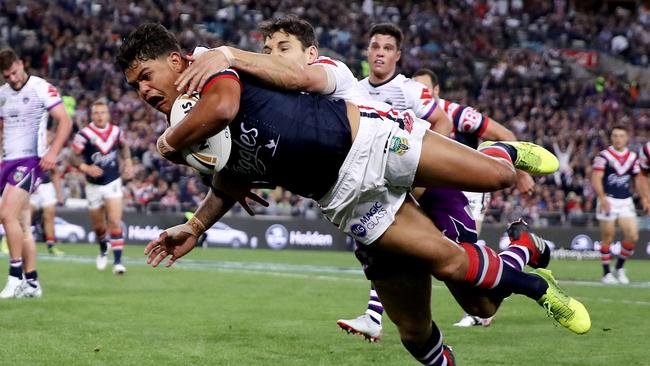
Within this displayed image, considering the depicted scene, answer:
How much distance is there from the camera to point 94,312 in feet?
34.7

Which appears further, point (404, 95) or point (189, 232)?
point (404, 95)

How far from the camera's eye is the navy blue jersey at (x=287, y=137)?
17.7 ft

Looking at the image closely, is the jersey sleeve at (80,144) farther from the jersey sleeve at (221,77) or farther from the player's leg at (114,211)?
the jersey sleeve at (221,77)

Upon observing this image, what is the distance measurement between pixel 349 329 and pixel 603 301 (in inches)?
231

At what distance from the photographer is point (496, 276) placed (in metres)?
6.09

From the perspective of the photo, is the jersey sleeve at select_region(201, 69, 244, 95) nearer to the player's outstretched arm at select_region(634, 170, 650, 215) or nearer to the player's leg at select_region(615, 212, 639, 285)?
the player's outstretched arm at select_region(634, 170, 650, 215)

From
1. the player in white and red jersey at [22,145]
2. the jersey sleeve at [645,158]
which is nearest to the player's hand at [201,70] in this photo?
the player in white and red jersey at [22,145]

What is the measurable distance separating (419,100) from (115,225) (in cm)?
879

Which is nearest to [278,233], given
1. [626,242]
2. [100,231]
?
[100,231]

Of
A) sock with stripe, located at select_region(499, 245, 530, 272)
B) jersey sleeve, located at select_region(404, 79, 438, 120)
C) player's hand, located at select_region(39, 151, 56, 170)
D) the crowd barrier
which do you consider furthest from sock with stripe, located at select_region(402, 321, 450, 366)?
the crowd barrier

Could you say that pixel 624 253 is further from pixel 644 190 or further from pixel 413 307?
pixel 413 307

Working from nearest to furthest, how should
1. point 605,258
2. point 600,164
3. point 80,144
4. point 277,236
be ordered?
point 80,144
point 605,258
point 600,164
point 277,236

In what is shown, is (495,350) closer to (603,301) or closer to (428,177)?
(428,177)

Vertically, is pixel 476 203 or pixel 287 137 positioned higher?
pixel 287 137
